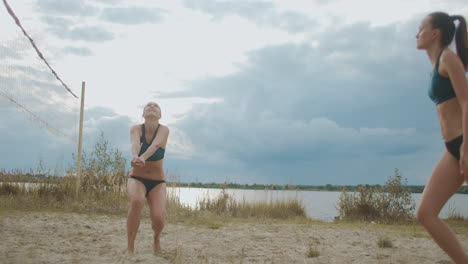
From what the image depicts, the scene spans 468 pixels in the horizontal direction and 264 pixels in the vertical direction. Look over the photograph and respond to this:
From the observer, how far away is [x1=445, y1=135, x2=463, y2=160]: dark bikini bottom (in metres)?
2.69

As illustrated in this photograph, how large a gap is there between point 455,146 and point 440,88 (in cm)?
43

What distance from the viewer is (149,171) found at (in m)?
4.45

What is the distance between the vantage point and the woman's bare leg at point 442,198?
2.74 metres

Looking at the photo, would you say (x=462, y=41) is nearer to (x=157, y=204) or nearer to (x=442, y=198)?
(x=442, y=198)

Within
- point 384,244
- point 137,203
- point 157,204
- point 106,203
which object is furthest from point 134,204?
point 106,203

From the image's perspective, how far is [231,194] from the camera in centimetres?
1202

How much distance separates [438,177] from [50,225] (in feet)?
22.6

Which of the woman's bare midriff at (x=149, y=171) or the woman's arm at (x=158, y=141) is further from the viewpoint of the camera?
the woman's bare midriff at (x=149, y=171)

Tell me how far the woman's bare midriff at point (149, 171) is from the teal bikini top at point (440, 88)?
9.57ft

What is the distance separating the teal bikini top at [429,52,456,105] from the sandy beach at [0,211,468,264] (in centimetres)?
260

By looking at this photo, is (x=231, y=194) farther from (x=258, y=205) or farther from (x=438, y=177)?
(x=438, y=177)

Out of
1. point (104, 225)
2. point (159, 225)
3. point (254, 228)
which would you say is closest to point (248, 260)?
point (159, 225)

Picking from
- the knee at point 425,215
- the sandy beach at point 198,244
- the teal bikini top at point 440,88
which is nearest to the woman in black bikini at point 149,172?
the sandy beach at point 198,244

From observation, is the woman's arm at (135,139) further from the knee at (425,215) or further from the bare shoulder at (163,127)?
the knee at (425,215)
